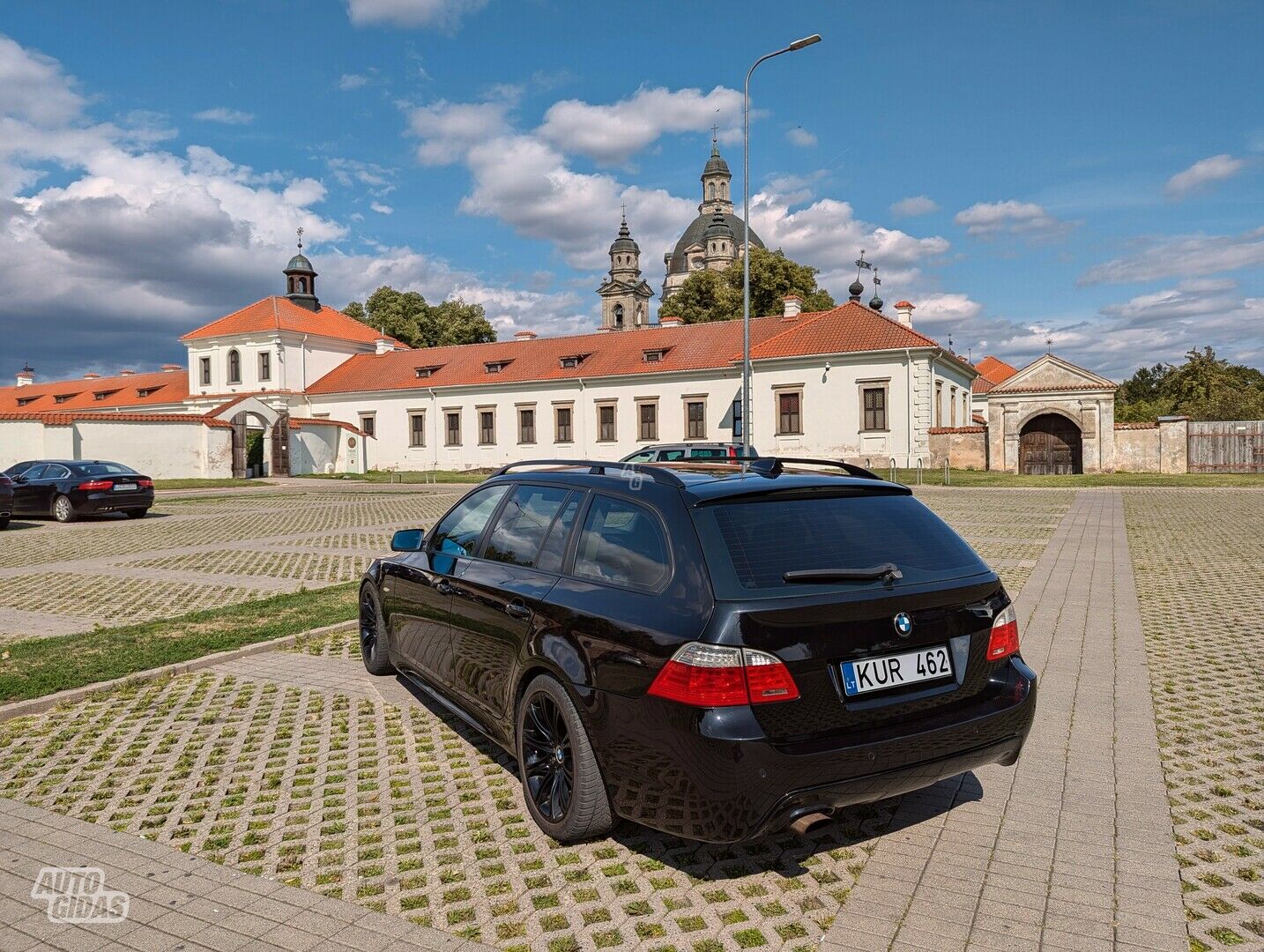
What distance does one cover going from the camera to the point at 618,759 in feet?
10.8

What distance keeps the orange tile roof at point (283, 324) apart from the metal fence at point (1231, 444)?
46.3 metres

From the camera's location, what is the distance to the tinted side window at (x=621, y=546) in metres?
3.42

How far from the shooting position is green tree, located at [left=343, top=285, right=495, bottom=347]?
68.6 m

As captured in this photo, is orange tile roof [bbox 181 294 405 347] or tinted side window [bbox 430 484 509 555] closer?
tinted side window [bbox 430 484 509 555]

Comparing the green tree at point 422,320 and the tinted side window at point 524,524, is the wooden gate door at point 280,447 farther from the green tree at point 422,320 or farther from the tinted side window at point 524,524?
the tinted side window at point 524,524

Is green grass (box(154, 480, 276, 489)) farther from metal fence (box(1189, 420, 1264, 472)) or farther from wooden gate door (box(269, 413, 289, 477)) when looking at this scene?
metal fence (box(1189, 420, 1264, 472))

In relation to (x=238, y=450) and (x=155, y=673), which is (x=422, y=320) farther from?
(x=155, y=673)

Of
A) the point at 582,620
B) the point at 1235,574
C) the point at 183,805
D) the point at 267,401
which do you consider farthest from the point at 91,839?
the point at 267,401

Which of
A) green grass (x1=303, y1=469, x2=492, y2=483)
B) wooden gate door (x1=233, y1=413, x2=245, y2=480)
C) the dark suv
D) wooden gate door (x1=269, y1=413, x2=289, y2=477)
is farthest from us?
wooden gate door (x1=269, y1=413, x2=289, y2=477)

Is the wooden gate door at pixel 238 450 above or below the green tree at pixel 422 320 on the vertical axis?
below

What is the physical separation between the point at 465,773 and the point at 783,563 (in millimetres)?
2167

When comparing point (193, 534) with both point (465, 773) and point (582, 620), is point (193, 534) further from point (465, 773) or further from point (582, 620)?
point (582, 620)

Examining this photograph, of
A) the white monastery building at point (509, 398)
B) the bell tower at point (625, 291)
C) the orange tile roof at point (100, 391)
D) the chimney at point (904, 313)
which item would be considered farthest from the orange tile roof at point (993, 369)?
the orange tile roof at point (100, 391)

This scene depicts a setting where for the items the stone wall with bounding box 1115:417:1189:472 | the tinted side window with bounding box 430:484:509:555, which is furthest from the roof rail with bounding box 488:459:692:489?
the stone wall with bounding box 1115:417:1189:472
